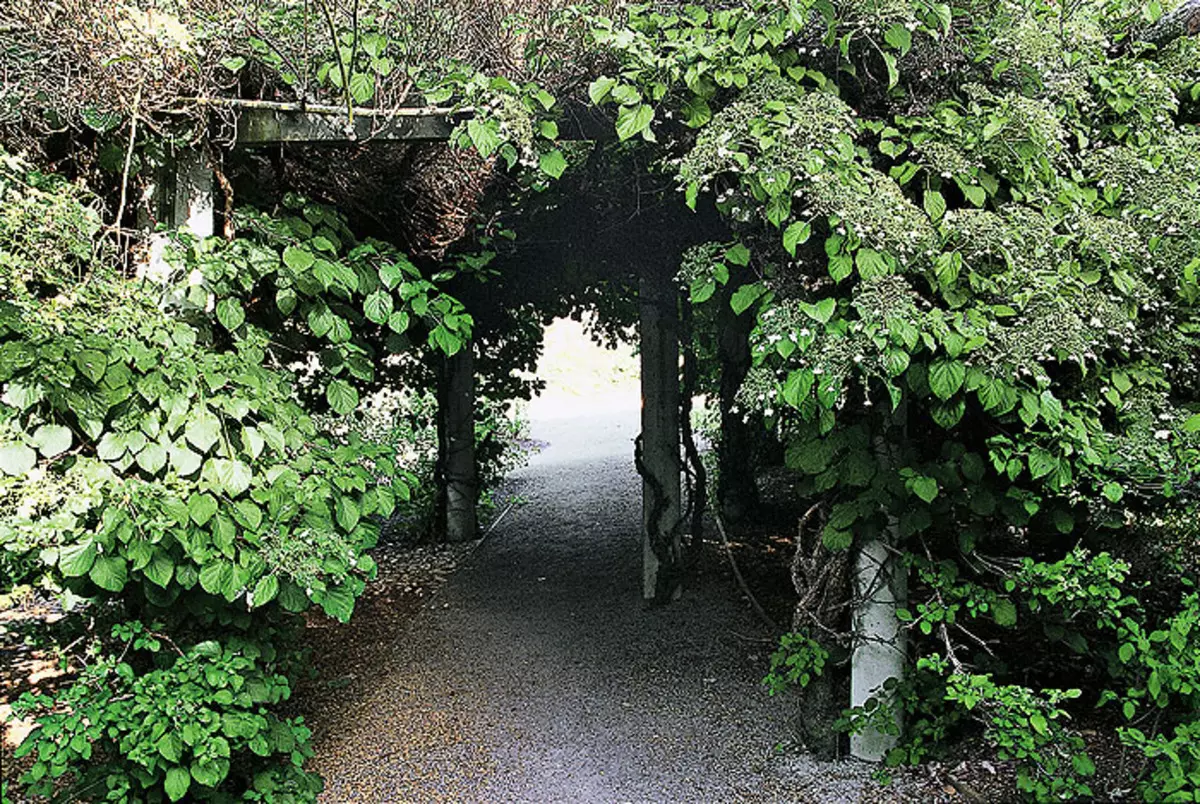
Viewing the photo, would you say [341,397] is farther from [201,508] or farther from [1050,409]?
[1050,409]

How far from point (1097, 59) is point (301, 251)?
8.39 feet

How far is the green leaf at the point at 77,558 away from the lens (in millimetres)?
2102

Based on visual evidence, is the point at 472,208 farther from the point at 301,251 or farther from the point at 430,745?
the point at 430,745

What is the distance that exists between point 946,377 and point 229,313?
2001 millimetres

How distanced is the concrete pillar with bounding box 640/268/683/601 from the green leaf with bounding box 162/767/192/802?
2.65 metres

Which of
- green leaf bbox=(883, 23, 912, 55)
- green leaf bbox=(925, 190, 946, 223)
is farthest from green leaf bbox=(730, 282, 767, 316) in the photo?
green leaf bbox=(883, 23, 912, 55)

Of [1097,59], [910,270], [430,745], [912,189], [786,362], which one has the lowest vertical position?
[430,745]

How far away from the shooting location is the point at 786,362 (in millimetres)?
2361

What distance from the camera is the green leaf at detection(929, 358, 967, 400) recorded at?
7.00ft

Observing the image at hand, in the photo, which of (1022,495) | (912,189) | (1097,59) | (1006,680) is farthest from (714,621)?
(1097,59)

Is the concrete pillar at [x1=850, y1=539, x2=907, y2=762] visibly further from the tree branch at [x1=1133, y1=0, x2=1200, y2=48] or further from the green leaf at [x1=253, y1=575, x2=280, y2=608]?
the tree branch at [x1=1133, y1=0, x2=1200, y2=48]

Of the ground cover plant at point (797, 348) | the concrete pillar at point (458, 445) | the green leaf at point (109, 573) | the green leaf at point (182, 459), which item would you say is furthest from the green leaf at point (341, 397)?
the concrete pillar at point (458, 445)

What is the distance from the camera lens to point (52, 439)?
85.3 inches

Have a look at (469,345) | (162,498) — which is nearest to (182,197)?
(162,498)
